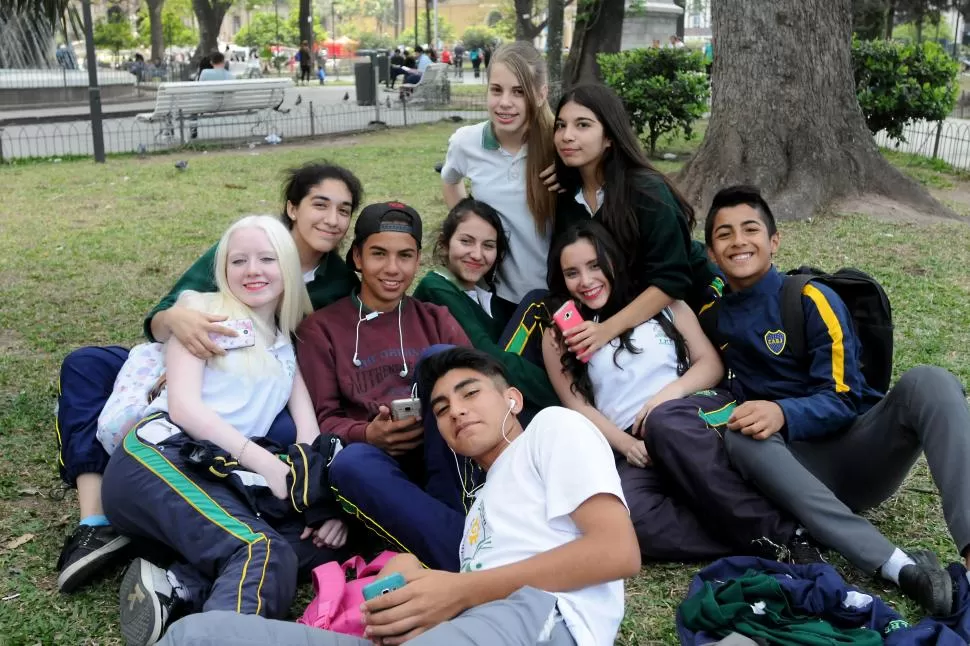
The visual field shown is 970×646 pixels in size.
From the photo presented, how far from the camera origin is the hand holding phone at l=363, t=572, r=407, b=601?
251 cm

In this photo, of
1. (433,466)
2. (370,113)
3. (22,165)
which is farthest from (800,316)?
(370,113)

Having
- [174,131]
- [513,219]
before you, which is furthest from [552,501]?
[174,131]

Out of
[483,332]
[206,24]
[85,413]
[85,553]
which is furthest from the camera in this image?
[206,24]

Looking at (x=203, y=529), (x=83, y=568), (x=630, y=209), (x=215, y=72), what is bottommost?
(x=83, y=568)

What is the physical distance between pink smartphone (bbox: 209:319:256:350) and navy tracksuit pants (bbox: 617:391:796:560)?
1.45 metres

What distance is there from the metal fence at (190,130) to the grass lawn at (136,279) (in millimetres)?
1044

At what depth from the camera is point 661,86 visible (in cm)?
1305

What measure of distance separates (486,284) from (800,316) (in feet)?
4.69

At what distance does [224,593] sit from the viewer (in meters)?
2.72

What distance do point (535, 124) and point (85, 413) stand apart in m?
2.24

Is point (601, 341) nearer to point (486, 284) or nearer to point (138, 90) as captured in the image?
point (486, 284)

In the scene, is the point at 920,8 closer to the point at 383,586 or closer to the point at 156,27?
the point at 156,27

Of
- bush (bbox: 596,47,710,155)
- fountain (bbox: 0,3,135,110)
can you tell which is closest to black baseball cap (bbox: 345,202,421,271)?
bush (bbox: 596,47,710,155)

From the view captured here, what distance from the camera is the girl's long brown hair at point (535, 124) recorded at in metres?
4.23
